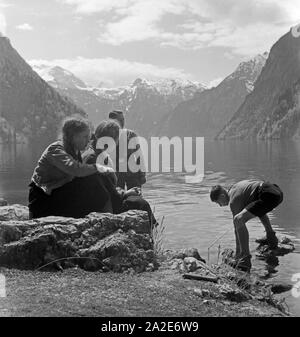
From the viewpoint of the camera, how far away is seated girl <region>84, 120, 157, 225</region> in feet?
28.5

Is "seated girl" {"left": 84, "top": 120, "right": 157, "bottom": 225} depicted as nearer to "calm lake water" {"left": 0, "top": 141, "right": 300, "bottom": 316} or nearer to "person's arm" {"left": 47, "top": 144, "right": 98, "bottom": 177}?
"person's arm" {"left": 47, "top": 144, "right": 98, "bottom": 177}

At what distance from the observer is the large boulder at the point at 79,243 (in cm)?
743

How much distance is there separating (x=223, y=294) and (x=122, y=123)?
17.2 ft

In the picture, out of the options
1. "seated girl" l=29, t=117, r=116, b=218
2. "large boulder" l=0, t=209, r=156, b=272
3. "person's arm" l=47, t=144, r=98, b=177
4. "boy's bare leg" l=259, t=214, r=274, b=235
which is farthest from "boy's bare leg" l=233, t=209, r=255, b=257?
"person's arm" l=47, t=144, r=98, b=177

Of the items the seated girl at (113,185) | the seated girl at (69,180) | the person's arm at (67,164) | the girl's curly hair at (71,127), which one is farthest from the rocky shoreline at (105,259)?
the girl's curly hair at (71,127)

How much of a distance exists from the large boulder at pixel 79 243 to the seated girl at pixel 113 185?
67cm

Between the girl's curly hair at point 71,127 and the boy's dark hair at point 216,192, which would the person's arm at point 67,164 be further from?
the boy's dark hair at point 216,192

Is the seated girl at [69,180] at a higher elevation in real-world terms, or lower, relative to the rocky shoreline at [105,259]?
higher

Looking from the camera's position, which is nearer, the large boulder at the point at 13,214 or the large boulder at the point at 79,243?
the large boulder at the point at 79,243

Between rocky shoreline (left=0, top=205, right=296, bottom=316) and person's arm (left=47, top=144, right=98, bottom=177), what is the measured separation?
728 mm

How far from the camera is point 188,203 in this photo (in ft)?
80.3
